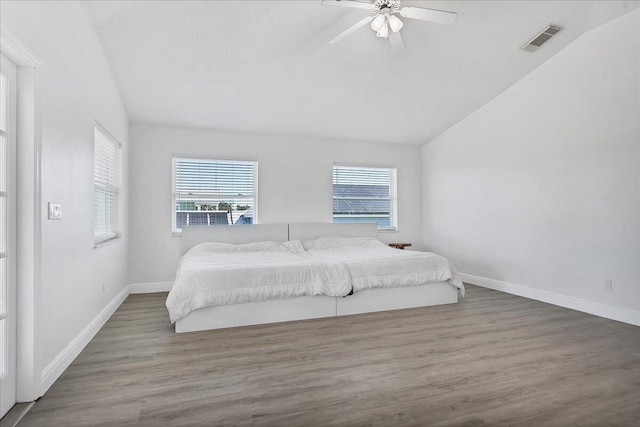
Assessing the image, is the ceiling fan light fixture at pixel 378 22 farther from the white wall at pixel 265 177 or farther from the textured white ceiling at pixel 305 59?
the white wall at pixel 265 177

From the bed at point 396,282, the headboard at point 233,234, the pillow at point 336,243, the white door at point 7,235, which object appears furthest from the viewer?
the pillow at point 336,243

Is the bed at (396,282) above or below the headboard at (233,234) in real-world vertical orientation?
below

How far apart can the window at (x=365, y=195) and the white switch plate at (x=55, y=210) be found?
4108 mm

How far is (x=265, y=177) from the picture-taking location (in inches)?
212

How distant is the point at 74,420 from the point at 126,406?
24 centimetres

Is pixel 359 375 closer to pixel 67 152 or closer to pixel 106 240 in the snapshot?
pixel 67 152

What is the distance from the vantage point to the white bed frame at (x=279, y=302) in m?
3.27

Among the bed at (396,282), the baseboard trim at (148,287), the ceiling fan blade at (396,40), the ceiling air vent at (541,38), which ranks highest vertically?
the ceiling air vent at (541,38)

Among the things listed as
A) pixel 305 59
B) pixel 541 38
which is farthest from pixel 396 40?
pixel 541 38

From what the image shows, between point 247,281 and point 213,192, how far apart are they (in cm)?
232

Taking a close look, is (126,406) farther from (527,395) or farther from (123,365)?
(527,395)

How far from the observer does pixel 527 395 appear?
6.71 feet

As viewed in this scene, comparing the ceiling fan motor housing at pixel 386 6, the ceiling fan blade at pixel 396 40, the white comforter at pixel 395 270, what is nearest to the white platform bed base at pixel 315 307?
the white comforter at pixel 395 270

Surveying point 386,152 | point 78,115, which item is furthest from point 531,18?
point 78,115
